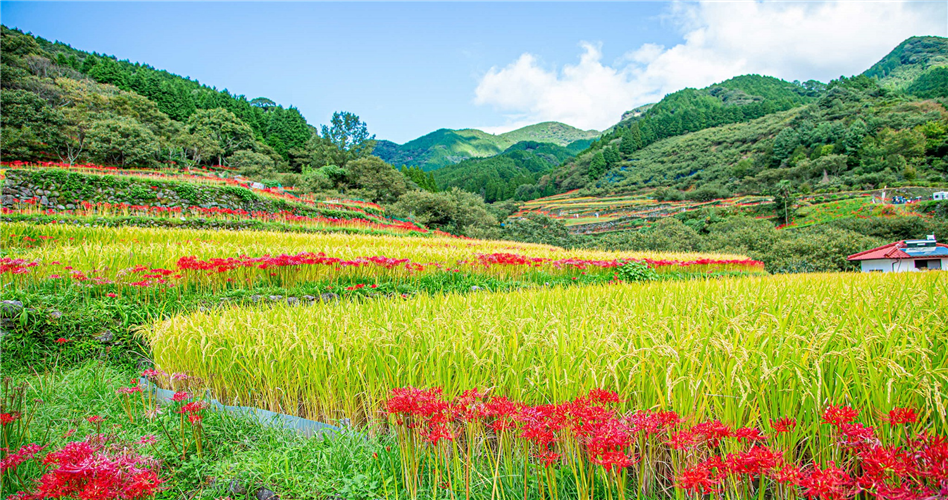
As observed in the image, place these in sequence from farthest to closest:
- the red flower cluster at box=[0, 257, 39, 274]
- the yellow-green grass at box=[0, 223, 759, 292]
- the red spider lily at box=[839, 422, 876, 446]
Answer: the yellow-green grass at box=[0, 223, 759, 292] → the red flower cluster at box=[0, 257, 39, 274] → the red spider lily at box=[839, 422, 876, 446]

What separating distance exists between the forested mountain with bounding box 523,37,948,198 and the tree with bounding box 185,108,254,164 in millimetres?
47331

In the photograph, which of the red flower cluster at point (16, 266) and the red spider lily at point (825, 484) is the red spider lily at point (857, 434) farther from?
the red flower cluster at point (16, 266)

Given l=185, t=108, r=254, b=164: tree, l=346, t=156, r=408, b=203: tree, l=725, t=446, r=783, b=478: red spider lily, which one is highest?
l=185, t=108, r=254, b=164: tree

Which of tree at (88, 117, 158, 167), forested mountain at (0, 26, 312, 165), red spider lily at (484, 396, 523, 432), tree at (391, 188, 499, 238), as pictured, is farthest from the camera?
tree at (88, 117, 158, 167)

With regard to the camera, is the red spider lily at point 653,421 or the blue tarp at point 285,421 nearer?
the red spider lily at point 653,421

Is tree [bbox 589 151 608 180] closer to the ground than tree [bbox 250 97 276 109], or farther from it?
closer to the ground

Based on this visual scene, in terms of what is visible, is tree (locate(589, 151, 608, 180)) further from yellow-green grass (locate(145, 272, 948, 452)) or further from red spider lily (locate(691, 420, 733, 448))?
red spider lily (locate(691, 420, 733, 448))

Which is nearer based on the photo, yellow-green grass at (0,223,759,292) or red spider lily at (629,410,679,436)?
red spider lily at (629,410,679,436)

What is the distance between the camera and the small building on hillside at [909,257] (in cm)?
1355

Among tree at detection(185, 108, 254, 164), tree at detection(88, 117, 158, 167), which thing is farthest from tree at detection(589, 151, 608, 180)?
tree at detection(88, 117, 158, 167)

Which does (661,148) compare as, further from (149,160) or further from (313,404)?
(313,404)

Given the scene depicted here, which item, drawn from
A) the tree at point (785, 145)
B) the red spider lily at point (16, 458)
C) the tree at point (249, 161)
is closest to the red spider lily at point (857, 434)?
the red spider lily at point (16, 458)

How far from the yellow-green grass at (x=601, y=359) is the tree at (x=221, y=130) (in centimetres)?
4806

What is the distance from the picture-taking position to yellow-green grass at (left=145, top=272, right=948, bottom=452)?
1.66 metres
